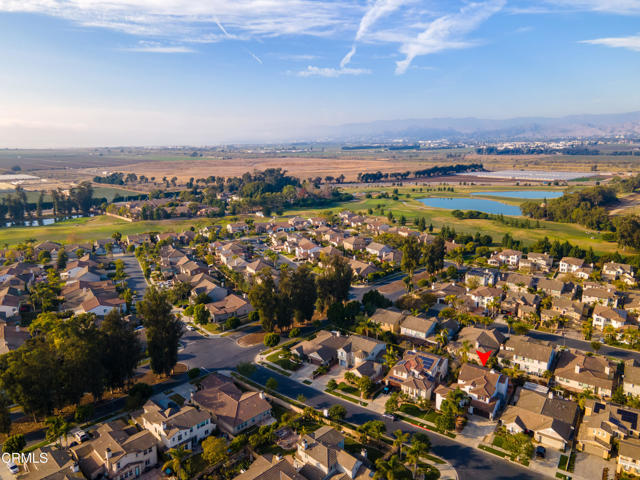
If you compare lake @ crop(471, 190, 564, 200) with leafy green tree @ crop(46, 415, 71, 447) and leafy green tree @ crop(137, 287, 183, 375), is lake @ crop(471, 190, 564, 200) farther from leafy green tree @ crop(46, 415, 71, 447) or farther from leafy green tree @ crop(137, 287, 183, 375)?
leafy green tree @ crop(46, 415, 71, 447)

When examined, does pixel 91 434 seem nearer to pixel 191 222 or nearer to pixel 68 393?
pixel 68 393

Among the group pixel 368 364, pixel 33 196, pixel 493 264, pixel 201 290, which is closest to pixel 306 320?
pixel 368 364

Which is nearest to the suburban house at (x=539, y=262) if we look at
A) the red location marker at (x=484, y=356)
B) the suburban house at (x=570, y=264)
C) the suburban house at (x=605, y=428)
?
the suburban house at (x=570, y=264)

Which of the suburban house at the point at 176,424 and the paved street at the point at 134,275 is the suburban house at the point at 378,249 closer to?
the paved street at the point at 134,275

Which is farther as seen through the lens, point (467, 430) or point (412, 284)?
point (412, 284)

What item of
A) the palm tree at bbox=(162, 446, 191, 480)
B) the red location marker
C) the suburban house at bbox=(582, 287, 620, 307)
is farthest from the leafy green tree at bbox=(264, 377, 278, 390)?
the suburban house at bbox=(582, 287, 620, 307)

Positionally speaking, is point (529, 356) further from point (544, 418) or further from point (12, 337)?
point (12, 337)
